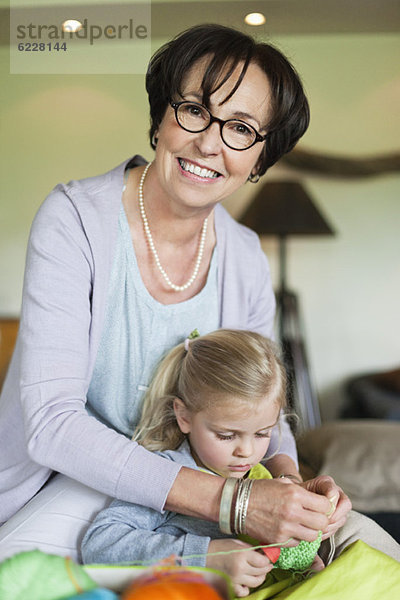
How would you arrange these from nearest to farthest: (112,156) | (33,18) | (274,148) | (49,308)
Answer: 1. (49,308)
2. (274,148)
3. (33,18)
4. (112,156)

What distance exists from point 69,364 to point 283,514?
1.49 ft

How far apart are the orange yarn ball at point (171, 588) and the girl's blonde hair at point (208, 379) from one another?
1.76 feet

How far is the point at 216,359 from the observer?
50.0 inches

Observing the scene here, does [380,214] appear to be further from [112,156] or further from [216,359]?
[216,359]

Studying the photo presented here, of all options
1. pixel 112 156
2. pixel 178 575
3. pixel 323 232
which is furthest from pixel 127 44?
pixel 178 575

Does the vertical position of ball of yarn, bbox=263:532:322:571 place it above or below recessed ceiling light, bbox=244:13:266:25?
below

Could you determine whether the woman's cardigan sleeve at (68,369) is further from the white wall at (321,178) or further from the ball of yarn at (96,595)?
the white wall at (321,178)

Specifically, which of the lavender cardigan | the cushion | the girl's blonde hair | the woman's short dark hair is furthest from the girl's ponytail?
the cushion

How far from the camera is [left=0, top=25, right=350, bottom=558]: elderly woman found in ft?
3.41

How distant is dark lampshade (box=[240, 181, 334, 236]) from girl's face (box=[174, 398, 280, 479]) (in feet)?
8.31

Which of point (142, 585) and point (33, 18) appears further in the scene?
point (33, 18)

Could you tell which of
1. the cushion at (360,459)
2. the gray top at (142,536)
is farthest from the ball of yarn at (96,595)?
the cushion at (360,459)

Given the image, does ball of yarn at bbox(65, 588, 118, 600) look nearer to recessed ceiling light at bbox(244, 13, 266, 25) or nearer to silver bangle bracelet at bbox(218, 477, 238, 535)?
silver bangle bracelet at bbox(218, 477, 238, 535)

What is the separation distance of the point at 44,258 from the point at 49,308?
0.10 m
